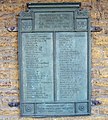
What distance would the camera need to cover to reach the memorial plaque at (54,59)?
5305 millimetres

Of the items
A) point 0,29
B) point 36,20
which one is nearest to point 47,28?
point 36,20

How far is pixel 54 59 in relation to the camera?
209 inches

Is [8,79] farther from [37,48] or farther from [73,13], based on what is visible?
[73,13]

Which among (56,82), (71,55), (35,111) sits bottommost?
(35,111)

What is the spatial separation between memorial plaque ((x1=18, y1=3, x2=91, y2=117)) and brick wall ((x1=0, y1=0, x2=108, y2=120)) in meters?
0.10

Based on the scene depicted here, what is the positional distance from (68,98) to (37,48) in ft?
2.61

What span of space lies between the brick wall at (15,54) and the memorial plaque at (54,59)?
0.34ft

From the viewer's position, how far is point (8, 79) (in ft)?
17.7

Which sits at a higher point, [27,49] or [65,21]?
[65,21]

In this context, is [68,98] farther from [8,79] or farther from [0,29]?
[0,29]

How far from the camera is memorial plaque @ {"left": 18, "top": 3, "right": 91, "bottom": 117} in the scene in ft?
17.4

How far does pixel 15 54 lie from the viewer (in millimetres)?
5363

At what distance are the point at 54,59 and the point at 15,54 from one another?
21.0 inches

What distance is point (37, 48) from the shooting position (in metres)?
5.33
